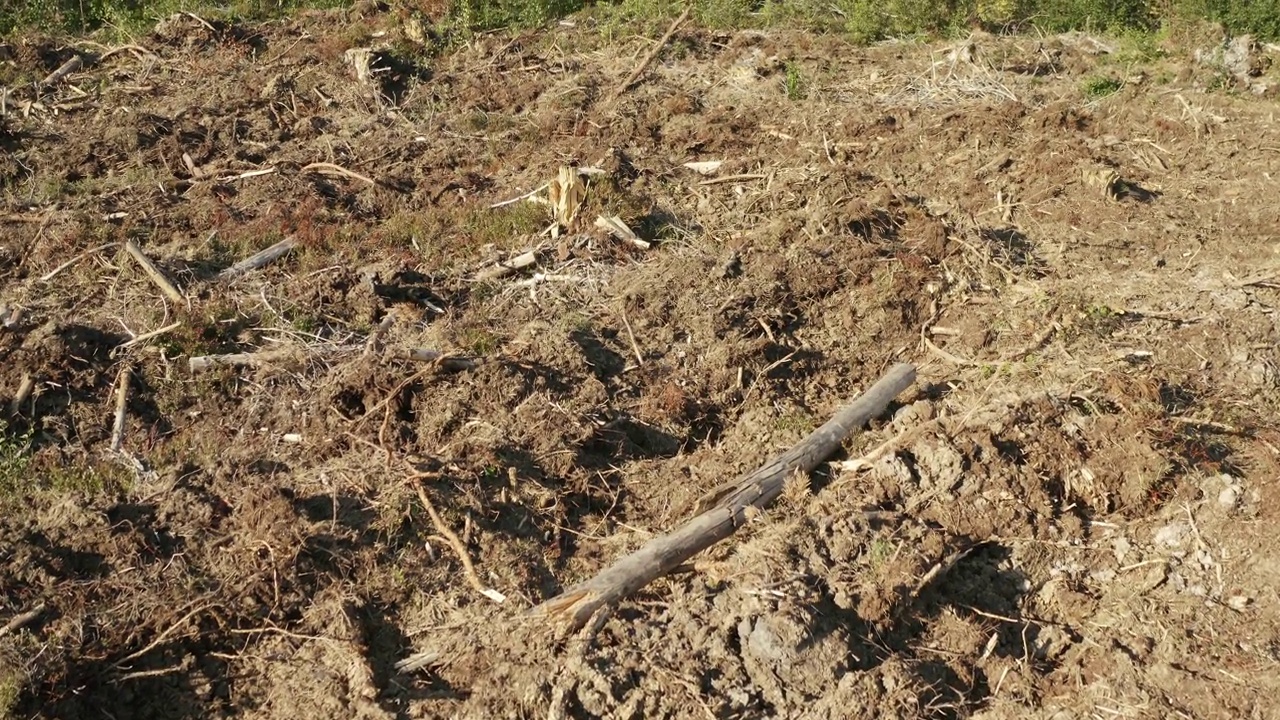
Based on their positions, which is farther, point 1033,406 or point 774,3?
point 774,3

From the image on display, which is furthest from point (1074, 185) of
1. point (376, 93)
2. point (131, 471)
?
point (131, 471)

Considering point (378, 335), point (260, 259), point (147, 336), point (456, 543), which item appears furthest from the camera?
point (260, 259)

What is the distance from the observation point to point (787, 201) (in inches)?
394

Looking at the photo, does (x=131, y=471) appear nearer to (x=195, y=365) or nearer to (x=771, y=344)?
(x=195, y=365)

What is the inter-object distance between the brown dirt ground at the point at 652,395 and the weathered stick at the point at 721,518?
122mm

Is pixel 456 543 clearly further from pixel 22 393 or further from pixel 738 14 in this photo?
pixel 738 14

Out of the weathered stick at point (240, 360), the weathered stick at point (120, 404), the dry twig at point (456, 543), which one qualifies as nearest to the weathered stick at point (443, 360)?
the weathered stick at point (240, 360)

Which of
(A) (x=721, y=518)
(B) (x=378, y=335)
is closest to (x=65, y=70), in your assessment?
(B) (x=378, y=335)

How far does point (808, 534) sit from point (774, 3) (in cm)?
972

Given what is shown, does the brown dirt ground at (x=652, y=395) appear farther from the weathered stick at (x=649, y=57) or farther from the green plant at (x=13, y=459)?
the weathered stick at (x=649, y=57)

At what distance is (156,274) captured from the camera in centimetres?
871

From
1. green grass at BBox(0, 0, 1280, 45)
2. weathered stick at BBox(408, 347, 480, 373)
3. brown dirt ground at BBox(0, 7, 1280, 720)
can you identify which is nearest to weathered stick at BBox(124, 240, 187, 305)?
brown dirt ground at BBox(0, 7, 1280, 720)

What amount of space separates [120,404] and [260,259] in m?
1.95

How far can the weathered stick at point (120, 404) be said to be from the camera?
7.36 meters
